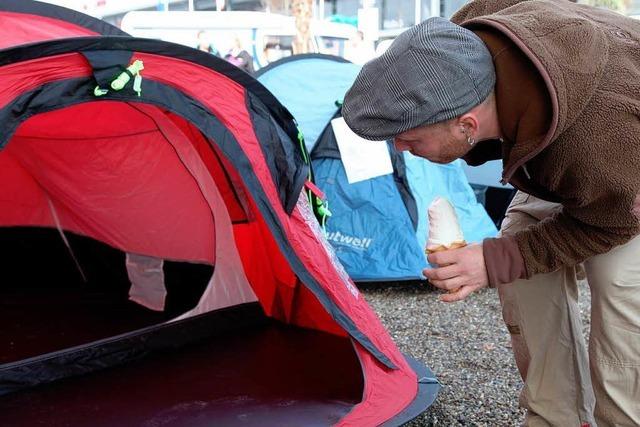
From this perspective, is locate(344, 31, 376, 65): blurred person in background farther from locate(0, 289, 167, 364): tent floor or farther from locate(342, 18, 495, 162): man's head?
locate(342, 18, 495, 162): man's head

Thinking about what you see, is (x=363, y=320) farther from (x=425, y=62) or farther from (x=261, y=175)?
(x=425, y=62)

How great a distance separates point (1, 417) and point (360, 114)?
1612 millimetres

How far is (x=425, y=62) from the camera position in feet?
4.34

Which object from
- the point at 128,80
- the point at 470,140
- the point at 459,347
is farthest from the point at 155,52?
the point at 459,347

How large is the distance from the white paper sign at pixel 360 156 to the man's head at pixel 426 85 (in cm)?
235

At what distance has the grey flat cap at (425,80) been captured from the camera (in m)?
1.32

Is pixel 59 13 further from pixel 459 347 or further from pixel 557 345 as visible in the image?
pixel 459 347

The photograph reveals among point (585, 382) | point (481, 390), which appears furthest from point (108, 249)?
point (585, 382)

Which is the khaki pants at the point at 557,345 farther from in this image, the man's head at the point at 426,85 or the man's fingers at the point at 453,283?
the man's head at the point at 426,85

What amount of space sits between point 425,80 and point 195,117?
96cm

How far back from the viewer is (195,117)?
2.10 metres

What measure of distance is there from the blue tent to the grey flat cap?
2.39m

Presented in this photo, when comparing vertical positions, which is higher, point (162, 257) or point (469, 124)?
point (469, 124)

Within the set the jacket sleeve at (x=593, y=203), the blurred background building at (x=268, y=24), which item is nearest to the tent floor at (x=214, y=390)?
the jacket sleeve at (x=593, y=203)
